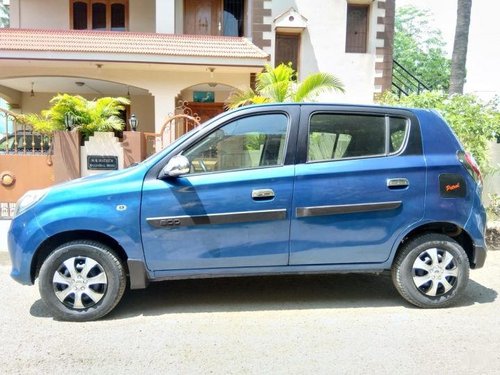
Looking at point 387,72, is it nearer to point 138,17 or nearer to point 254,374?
point 138,17

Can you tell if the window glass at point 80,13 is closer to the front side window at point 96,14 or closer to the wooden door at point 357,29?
the front side window at point 96,14

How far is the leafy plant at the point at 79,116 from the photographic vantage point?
8438 mm

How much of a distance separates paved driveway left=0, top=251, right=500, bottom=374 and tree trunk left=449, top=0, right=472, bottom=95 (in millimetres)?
6393

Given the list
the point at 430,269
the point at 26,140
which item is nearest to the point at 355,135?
the point at 430,269

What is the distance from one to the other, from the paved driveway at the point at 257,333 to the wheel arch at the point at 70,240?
1.82 feet

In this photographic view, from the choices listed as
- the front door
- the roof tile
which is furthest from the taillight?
the roof tile

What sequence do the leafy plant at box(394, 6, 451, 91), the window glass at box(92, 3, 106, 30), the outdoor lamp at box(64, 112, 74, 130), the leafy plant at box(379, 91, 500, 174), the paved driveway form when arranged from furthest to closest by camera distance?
the leafy plant at box(394, 6, 451, 91)
the window glass at box(92, 3, 106, 30)
the outdoor lamp at box(64, 112, 74, 130)
the leafy plant at box(379, 91, 500, 174)
the paved driveway

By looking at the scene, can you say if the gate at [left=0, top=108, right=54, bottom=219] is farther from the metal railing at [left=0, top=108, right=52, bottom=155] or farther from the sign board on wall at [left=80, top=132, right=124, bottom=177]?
the sign board on wall at [left=80, top=132, right=124, bottom=177]

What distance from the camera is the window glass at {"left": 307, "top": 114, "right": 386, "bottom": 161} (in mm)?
4301

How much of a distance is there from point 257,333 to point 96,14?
14624mm

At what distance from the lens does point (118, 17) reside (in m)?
15.5

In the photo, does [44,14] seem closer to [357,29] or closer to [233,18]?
[233,18]

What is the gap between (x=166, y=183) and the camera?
3.99m

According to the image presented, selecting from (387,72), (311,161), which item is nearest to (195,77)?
(387,72)
